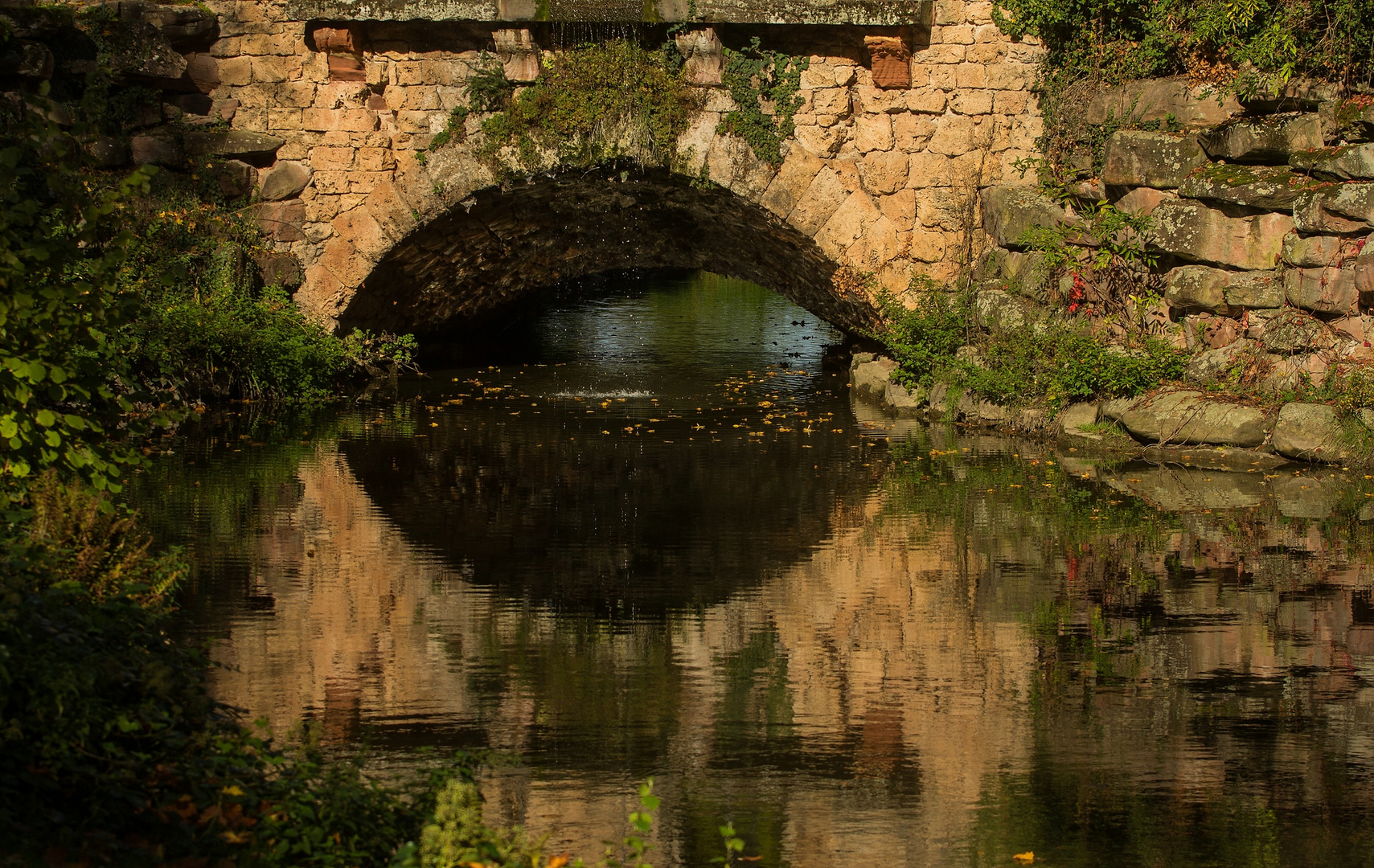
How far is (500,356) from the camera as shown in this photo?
15609 mm

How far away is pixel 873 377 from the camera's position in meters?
12.7

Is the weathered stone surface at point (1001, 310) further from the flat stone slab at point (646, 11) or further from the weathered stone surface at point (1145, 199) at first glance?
the flat stone slab at point (646, 11)

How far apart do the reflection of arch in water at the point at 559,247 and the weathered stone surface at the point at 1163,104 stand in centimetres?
231

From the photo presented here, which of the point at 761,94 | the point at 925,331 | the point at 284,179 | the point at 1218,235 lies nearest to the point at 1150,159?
the point at 1218,235

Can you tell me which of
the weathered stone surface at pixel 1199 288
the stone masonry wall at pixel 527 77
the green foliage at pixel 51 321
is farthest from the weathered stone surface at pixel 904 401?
the green foliage at pixel 51 321

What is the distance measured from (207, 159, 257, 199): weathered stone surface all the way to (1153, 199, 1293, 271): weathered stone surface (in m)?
7.58

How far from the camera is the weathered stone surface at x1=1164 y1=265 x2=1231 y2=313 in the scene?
33.3 feet

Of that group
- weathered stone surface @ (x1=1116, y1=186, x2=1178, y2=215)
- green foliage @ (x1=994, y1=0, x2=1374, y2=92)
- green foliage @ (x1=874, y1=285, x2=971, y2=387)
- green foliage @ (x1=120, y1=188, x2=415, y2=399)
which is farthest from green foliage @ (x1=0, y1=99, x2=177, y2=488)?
green foliage @ (x1=994, y1=0, x2=1374, y2=92)

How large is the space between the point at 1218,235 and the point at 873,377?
3.52 m

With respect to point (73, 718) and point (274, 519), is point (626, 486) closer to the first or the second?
point (274, 519)

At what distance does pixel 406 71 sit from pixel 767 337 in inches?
282

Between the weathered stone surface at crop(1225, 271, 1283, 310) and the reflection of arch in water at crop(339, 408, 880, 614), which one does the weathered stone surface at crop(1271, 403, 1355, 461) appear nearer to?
the weathered stone surface at crop(1225, 271, 1283, 310)

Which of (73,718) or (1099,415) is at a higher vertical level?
(1099,415)

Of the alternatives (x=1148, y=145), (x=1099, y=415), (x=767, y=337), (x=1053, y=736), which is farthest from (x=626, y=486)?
(x=767, y=337)
